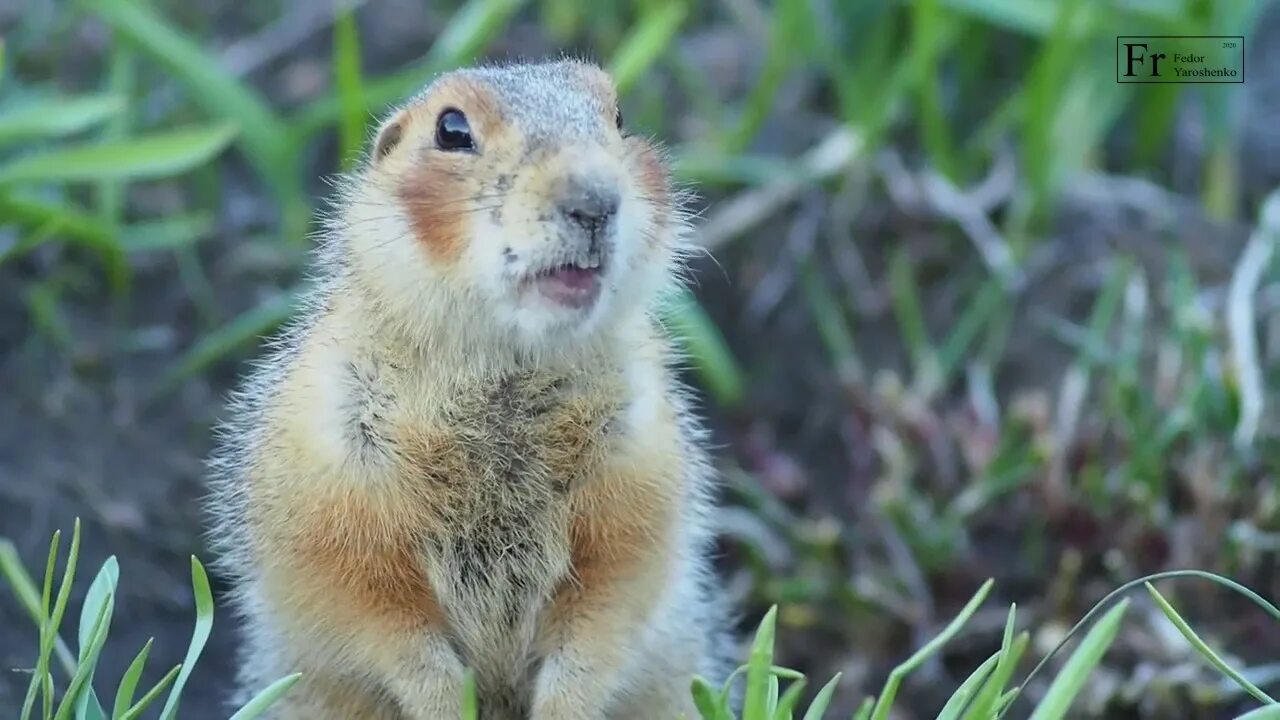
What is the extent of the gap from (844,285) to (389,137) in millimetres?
2406

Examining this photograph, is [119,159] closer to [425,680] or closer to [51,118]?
[51,118]

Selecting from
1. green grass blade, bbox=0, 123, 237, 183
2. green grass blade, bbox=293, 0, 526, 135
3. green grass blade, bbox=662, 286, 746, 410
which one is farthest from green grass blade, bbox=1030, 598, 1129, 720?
green grass blade, bbox=293, 0, 526, 135

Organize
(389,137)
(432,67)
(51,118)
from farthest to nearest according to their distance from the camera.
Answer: (432,67) < (51,118) < (389,137)

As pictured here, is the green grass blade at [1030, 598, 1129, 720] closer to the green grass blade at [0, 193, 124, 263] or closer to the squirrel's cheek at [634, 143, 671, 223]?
the squirrel's cheek at [634, 143, 671, 223]

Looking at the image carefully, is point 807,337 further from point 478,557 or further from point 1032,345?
point 478,557

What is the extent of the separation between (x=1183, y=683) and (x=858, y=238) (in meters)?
2.01

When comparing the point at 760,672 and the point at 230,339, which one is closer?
the point at 760,672

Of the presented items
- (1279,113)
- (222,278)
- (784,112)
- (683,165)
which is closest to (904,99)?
(784,112)

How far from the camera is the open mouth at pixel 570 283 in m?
2.49

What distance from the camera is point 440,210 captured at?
259cm

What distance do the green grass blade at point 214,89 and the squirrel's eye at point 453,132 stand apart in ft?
6.66
